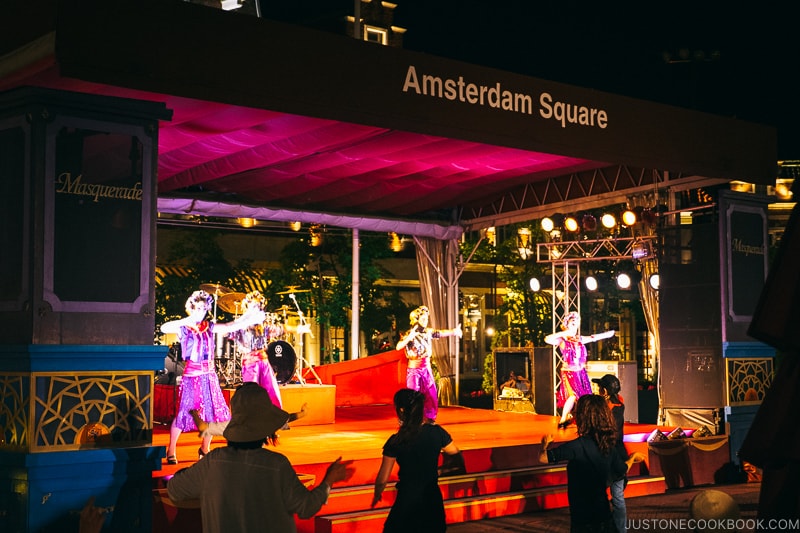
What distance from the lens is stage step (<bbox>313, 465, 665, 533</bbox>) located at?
9.16m

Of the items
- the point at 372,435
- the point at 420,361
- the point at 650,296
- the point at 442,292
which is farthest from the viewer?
the point at 442,292

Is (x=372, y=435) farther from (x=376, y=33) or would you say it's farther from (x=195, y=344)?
(x=376, y=33)

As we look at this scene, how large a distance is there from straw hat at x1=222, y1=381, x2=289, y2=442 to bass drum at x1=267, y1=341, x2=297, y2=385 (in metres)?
10.1

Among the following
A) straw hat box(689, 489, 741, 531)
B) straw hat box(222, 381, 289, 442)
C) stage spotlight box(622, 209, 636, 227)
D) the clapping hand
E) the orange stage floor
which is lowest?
the orange stage floor

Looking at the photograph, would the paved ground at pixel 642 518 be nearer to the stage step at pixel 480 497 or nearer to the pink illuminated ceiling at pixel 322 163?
the stage step at pixel 480 497

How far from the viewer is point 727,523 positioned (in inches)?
126

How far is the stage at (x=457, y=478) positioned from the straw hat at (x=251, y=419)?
4100 mm

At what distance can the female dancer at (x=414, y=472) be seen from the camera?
235 inches

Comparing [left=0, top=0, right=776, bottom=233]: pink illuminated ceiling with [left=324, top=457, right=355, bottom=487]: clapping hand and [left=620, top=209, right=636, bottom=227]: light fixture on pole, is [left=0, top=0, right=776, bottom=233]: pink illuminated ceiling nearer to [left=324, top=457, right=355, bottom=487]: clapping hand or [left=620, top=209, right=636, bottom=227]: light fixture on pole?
[left=620, top=209, right=636, bottom=227]: light fixture on pole

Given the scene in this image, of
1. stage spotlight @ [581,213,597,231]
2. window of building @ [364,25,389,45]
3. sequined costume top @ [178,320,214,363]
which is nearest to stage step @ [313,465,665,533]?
sequined costume top @ [178,320,214,363]

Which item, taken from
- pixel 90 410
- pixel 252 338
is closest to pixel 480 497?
pixel 90 410

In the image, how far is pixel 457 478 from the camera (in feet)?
34.4

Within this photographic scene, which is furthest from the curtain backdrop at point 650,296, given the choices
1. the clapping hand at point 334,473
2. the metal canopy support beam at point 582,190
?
the clapping hand at point 334,473

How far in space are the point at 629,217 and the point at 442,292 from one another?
4.76 metres
